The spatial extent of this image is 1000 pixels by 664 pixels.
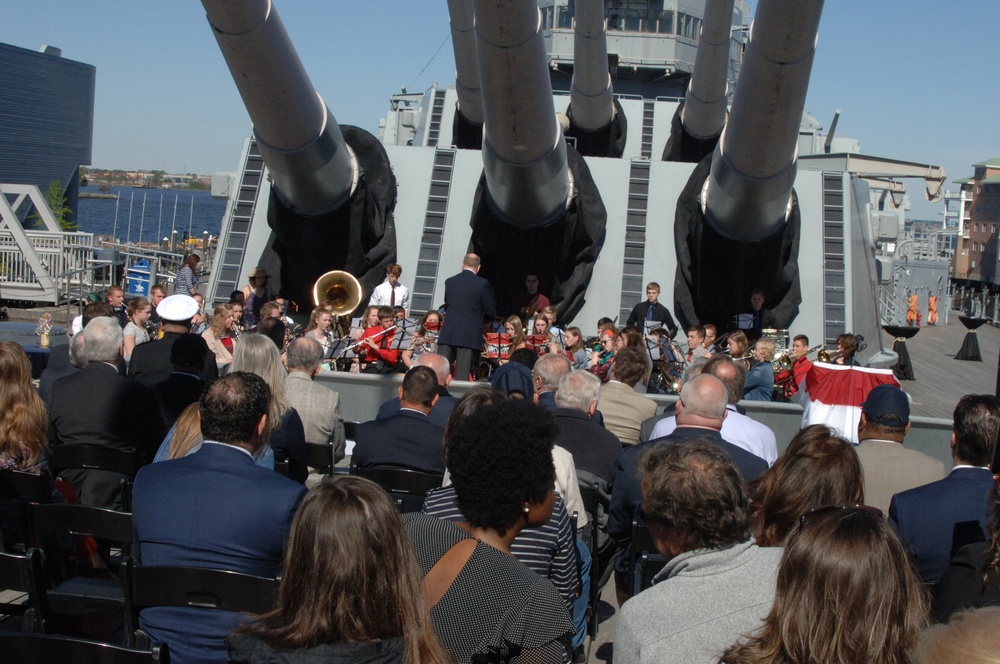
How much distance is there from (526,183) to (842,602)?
6.99m

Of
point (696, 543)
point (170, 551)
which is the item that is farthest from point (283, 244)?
point (696, 543)

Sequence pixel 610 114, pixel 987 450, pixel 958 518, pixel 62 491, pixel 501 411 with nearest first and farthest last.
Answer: pixel 501 411 → pixel 958 518 → pixel 987 450 → pixel 62 491 → pixel 610 114

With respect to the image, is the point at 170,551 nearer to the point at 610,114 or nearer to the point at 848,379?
the point at 848,379

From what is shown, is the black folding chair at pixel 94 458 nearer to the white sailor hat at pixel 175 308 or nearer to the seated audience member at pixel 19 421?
the seated audience member at pixel 19 421

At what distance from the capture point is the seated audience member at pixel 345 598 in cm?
192

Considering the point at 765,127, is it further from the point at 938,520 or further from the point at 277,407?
the point at 938,520

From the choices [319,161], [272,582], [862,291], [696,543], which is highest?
[319,161]

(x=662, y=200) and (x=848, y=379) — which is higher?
(x=662, y=200)

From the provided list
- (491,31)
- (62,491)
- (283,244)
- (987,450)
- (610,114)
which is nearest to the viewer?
(987,450)

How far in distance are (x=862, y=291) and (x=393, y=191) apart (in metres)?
4.80

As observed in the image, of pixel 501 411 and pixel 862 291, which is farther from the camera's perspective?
pixel 862 291

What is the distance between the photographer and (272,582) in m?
2.54

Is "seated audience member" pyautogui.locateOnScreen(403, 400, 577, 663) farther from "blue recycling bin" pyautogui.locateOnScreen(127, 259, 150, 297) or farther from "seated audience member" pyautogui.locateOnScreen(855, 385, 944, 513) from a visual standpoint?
"blue recycling bin" pyautogui.locateOnScreen(127, 259, 150, 297)

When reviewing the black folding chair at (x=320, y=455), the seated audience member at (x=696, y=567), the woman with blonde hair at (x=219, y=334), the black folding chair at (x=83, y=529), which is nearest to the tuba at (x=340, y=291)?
the woman with blonde hair at (x=219, y=334)
